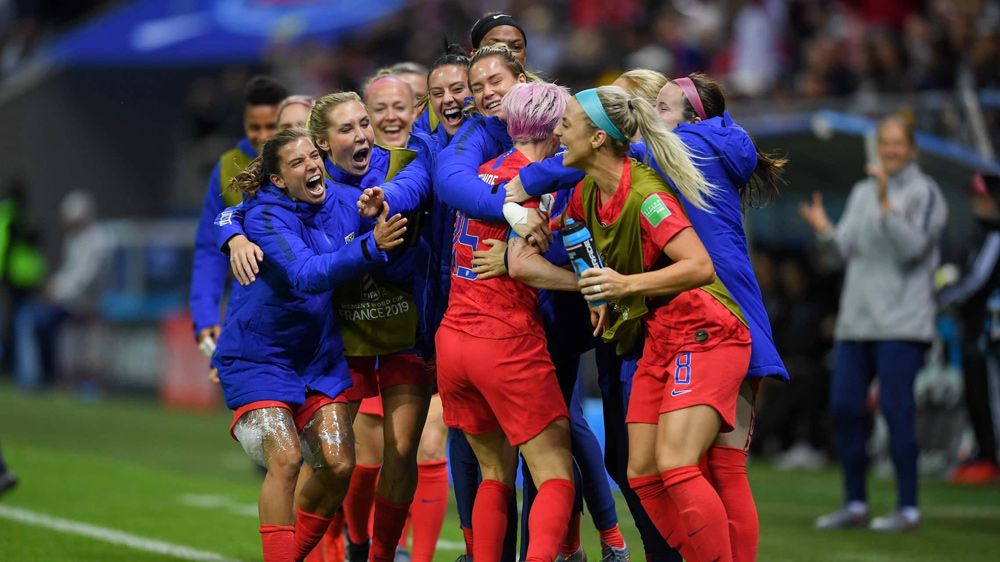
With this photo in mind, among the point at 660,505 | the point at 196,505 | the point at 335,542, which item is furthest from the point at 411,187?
the point at 196,505

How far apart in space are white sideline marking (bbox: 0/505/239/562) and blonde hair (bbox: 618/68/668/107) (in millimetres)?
3363

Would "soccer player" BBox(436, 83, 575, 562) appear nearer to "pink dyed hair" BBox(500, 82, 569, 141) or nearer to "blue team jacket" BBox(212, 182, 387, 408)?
"pink dyed hair" BBox(500, 82, 569, 141)

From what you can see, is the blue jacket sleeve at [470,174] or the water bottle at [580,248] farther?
the blue jacket sleeve at [470,174]

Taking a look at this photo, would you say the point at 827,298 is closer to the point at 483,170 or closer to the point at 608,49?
the point at 608,49

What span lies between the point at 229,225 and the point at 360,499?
4.72ft

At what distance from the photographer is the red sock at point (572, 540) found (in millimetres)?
6227

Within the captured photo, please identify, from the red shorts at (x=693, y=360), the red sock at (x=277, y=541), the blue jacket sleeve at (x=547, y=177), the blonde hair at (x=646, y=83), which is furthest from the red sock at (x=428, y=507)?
the blonde hair at (x=646, y=83)

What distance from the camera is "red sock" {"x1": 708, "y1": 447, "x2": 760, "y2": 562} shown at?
5.57 meters

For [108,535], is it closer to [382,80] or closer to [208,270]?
[208,270]

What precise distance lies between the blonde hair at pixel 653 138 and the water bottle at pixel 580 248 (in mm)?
339

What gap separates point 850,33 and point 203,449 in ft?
25.1

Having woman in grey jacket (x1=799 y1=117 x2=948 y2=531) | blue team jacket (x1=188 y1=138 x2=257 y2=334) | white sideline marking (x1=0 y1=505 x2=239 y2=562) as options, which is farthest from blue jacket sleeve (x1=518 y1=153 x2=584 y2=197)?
woman in grey jacket (x1=799 y1=117 x2=948 y2=531)

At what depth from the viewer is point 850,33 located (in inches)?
570

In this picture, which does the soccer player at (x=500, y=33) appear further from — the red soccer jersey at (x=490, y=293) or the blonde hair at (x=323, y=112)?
the red soccer jersey at (x=490, y=293)
